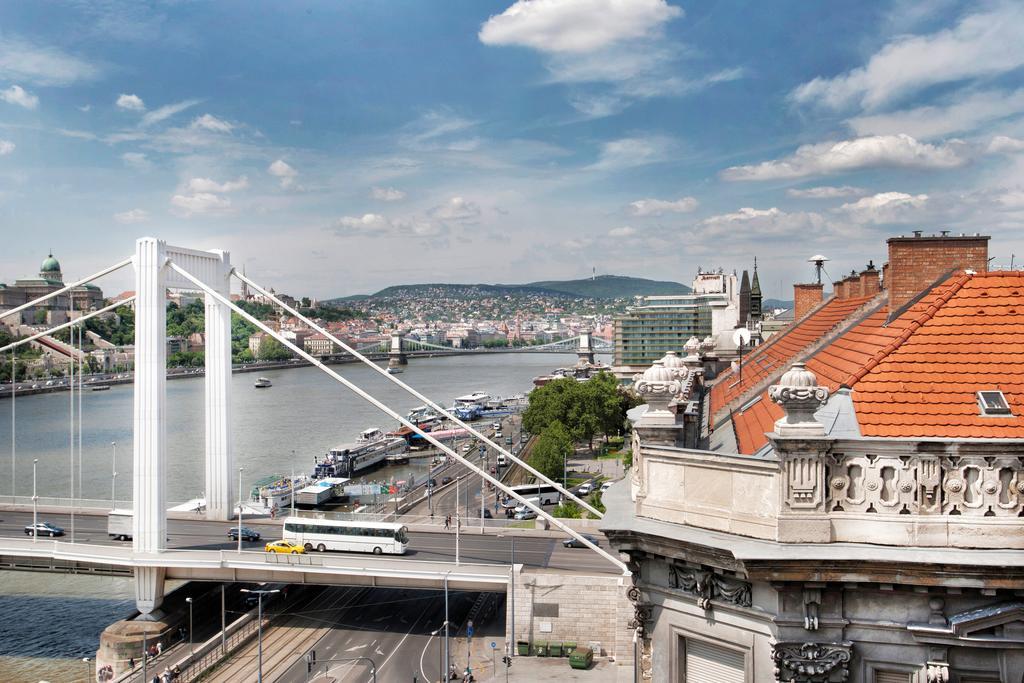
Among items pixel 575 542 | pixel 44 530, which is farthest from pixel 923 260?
pixel 44 530

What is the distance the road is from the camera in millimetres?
27975

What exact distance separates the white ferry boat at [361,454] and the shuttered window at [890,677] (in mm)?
52314

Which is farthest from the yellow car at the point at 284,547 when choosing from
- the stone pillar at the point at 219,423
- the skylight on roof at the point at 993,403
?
the skylight on roof at the point at 993,403

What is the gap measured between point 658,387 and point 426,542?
79.8ft

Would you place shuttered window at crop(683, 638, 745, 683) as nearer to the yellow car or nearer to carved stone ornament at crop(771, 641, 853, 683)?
carved stone ornament at crop(771, 641, 853, 683)

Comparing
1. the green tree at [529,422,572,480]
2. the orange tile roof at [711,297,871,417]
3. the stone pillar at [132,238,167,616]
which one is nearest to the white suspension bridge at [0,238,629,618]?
the stone pillar at [132,238,167,616]

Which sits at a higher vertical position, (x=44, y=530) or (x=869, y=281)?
(x=869, y=281)

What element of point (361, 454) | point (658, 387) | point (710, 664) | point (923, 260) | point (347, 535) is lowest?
point (361, 454)

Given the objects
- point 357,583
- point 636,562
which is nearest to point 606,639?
point 357,583

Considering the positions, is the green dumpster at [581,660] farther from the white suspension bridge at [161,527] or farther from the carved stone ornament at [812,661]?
the carved stone ornament at [812,661]

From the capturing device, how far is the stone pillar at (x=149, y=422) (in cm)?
2797

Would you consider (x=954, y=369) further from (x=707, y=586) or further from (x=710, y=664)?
(x=710, y=664)

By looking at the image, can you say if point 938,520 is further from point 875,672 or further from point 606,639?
point 606,639

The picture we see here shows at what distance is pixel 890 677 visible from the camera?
6.54 m
